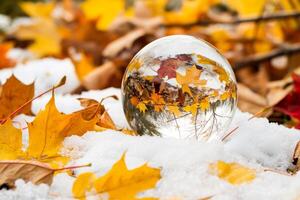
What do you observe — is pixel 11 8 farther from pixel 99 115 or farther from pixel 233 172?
pixel 233 172

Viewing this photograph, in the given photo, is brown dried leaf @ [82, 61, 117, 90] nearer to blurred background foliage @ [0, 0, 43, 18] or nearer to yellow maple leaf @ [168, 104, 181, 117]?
yellow maple leaf @ [168, 104, 181, 117]

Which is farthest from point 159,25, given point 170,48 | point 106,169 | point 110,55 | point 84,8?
point 106,169

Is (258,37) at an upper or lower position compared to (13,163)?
lower

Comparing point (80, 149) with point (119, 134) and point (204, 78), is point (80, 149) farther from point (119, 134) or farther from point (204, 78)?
point (204, 78)

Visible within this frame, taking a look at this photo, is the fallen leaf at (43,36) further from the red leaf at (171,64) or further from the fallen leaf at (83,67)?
the red leaf at (171,64)

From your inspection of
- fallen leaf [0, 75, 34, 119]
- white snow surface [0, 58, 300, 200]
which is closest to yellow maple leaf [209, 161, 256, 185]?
white snow surface [0, 58, 300, 200]

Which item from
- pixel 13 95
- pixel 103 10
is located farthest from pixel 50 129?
pixel 103 10

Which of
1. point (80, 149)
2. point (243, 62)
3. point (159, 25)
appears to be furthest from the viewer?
point (159, 25)
